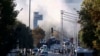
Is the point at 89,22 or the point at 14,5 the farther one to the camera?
the point at 89,22

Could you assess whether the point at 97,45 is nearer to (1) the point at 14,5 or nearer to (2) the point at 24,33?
(1) the point at 14,5

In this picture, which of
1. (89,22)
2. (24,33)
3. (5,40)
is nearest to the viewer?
(5,40)

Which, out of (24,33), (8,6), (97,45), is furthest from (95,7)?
(24,33)

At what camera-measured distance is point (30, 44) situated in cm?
8875

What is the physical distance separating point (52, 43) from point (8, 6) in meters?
138

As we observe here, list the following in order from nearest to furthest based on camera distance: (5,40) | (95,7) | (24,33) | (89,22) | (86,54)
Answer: (95,7) → (5,40) → (89,22) → (86,54) → (24,33)

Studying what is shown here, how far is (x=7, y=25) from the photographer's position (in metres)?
41.7

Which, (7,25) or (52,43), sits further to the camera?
(52,43)

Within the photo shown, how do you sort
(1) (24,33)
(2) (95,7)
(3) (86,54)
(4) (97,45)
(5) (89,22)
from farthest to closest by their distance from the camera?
(1) (24,33)
(3) (86,54)
(5) (89,22)
(4) (97,45)
(2) (95,7)

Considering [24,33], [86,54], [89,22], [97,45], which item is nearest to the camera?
[97,45]

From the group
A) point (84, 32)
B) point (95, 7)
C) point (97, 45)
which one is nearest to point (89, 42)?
point (84, 32)

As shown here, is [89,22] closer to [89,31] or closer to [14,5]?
[89,31]

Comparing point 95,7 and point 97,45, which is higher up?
point 95,7

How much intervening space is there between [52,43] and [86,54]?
124 metres
